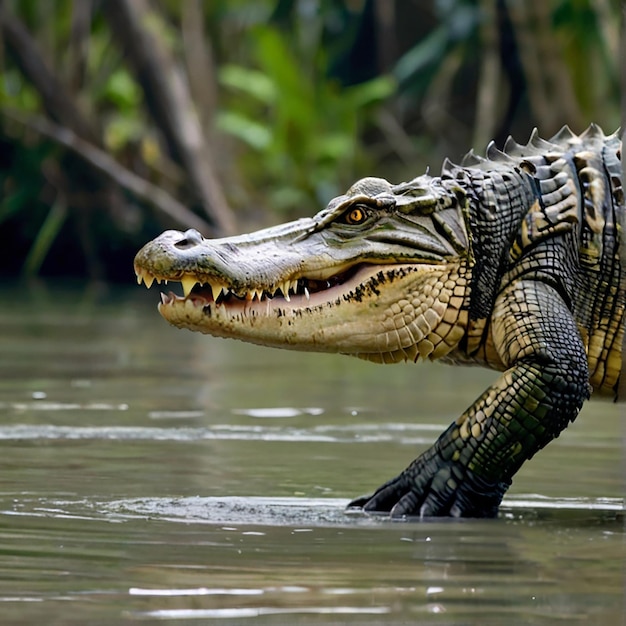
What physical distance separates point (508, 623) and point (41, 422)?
4.05 metres

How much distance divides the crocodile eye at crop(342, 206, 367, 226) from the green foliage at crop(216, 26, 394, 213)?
15.1 m

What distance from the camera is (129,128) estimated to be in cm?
1939

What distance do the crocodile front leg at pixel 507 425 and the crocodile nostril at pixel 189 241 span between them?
1050 millimetres

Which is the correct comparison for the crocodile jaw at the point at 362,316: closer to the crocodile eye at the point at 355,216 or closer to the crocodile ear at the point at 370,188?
the crocodile eye at the point at 355,216

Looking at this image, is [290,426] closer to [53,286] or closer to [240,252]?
[240,252]

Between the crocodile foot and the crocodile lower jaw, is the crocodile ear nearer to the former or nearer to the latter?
the crocodile lower jaw

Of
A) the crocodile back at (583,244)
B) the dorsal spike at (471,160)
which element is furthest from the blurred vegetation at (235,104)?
the crocodile back at (583,244)

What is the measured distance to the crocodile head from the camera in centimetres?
479

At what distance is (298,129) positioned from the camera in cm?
2064

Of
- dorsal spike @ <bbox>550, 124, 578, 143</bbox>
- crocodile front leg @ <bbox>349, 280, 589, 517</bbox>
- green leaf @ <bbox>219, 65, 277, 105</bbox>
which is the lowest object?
crocodile front leg @ <bbox>349, 280, 589, 517</bbox>

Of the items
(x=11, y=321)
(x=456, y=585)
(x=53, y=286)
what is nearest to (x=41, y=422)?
(x=456, y=585)

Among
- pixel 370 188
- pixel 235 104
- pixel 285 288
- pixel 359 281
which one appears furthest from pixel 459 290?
pixel 235 104

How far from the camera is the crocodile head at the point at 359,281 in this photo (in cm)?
479

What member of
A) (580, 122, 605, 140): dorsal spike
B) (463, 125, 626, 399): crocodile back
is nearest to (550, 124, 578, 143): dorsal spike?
(580, 122, 605, 140): dorsal spike
